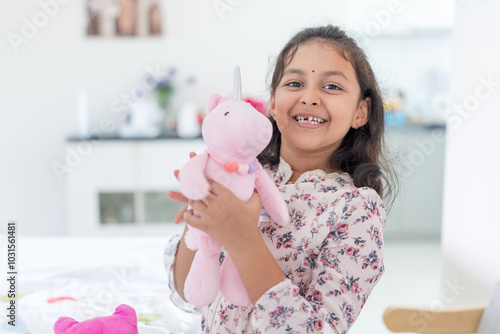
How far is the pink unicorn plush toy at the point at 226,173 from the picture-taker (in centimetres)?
67

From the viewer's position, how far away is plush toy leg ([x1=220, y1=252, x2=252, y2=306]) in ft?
2.45

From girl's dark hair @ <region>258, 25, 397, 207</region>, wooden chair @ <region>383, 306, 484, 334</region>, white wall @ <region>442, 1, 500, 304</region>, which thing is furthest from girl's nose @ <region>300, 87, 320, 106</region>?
white wall @ <region>442, 1, 500, 304</region>

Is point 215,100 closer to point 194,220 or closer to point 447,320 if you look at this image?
point 194,220

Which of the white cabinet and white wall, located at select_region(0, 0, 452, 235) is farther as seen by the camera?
white wall, located at select_region(0, 0, 452, 235)

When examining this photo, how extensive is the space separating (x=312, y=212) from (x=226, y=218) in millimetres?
206

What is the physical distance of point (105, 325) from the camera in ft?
2.89

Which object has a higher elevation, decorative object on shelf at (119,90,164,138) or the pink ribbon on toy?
the pink ribbon on toy

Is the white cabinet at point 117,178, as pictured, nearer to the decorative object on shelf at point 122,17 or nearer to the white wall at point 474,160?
the decorative object on shelf at point 122,17

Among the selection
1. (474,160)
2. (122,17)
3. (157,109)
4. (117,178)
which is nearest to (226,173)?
(474,160)

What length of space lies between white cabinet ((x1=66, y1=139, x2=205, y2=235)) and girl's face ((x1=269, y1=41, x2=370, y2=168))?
219 centimetres

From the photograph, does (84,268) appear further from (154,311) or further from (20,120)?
(20,120)

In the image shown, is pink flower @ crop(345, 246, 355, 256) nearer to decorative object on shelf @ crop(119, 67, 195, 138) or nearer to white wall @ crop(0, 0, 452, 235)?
decorative object on shelf @ crop(119, 67, 195, 138)

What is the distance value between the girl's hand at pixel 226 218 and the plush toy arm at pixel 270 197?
0.13ft

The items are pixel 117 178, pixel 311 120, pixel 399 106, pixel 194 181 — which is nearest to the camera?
pixel 194 181
